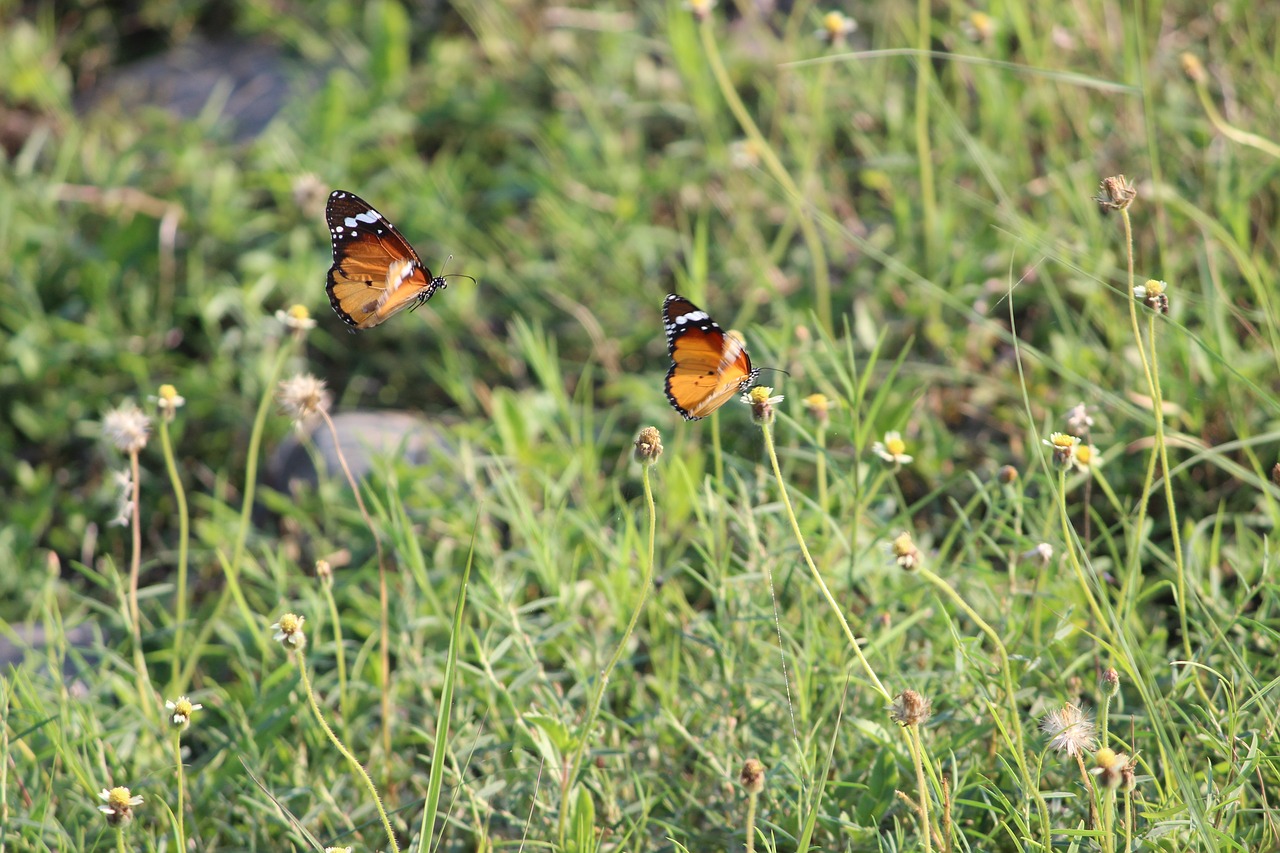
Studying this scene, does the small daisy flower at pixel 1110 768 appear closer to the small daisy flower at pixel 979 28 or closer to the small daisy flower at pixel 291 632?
the small daisy flower at pixel 291 632

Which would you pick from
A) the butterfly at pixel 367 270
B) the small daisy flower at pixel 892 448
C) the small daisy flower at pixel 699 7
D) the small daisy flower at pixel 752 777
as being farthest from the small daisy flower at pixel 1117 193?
the small daisy flower at pixel 699 7

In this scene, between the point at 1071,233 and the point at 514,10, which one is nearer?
the point at 1071,233

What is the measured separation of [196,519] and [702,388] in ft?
5.02

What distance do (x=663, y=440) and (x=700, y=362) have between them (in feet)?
2.74

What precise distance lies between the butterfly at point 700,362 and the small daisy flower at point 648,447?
0.29 meters

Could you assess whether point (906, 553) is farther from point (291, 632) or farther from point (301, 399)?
point (301, 399)

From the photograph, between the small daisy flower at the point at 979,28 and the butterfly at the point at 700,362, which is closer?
the butterfly at the point at 700,362

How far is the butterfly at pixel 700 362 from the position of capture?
159 cm

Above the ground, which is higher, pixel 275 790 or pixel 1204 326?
pixel 1204 326

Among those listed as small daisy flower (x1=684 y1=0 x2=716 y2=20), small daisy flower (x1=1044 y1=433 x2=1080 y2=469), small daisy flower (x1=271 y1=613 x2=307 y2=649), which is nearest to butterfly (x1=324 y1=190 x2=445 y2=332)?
small daisy flower (x1=271 y1=613 x2=307 y2=649)

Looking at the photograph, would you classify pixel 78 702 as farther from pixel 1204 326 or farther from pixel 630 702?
pixel 1204 326

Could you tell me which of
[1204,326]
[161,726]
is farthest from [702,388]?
[1204,326]

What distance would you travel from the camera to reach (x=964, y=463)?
93.1 inches

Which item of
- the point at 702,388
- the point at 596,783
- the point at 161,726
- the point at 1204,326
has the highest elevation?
the point at 702,388
